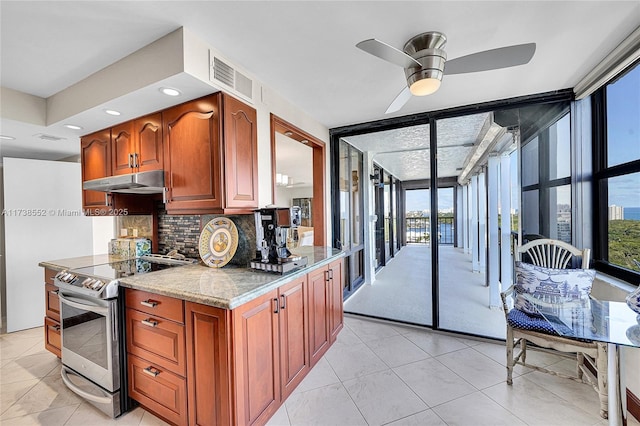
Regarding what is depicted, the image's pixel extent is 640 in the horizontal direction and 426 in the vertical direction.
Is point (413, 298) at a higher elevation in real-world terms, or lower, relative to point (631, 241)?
lower

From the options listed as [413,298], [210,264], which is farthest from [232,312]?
[413,298]

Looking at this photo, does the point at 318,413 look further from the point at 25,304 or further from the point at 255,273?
the point at 25,304

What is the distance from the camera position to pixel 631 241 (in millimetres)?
1834

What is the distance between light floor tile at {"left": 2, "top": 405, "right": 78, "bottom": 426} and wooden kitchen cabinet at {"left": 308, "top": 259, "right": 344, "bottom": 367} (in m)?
1.73

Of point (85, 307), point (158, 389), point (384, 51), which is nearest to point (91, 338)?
point (85, 307)

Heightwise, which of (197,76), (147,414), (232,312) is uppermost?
(197,76)

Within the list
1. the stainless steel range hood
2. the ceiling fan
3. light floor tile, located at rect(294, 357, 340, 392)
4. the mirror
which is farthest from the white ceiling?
light floor tile, located at rect(294, 357, 340, 392)

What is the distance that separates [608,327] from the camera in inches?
53.3

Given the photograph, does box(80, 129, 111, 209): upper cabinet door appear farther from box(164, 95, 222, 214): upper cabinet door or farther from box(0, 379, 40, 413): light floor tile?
box(0, 379, 40, 413): light floor tile

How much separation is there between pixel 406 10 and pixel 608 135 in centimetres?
201

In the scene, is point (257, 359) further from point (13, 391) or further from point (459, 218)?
point (459, 218)

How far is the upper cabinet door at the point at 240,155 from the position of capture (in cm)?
183

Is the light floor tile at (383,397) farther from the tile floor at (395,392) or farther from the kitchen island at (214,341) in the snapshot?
the kitchen island at (214,341)

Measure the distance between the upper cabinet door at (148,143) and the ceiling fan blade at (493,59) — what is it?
217 centimetres
